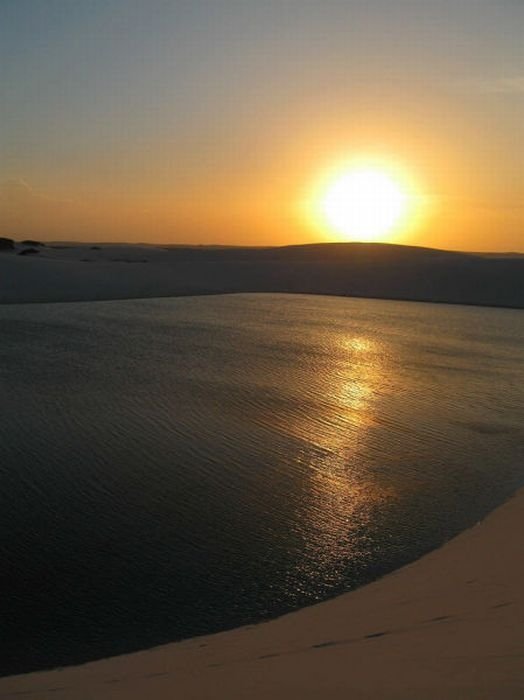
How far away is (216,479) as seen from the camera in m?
5.73

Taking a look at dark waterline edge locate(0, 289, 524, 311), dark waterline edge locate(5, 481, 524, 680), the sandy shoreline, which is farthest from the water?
dark waterline edge locate(0, 289, 524, 311)

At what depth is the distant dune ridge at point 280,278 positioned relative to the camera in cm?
2866

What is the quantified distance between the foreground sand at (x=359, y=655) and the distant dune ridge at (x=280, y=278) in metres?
22.4

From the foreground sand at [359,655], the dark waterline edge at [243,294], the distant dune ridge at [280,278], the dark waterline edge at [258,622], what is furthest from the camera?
the distant dune ridge at [280,278]

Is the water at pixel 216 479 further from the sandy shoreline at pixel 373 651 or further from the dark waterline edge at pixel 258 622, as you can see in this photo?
the sandy shoreline at pixel 373 651

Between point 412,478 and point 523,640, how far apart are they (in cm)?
294

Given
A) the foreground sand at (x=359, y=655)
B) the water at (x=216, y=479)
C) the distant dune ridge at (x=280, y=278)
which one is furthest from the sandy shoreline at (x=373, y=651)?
the distant dune ridge at (x=280, y=278)

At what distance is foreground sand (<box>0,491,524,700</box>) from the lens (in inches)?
102

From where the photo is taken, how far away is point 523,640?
2.89 meters

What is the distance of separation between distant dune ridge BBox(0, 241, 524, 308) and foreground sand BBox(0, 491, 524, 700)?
22432mm

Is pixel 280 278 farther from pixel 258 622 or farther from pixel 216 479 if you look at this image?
pixel 258 622

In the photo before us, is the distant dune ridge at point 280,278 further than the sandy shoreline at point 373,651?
Yes

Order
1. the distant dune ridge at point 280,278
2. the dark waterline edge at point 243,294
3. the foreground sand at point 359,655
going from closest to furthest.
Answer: the foreground sand at point 359,655, the dark waterline edge at point 243,294, the distant dune ridge at point 280,278

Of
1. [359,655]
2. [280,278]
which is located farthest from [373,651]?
[280,278]
